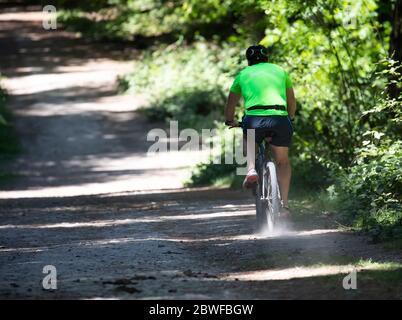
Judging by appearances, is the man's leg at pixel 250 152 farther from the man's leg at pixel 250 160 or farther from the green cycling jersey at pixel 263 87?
the green cycling jersey at pixel 263 87

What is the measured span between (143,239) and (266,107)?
1947mm

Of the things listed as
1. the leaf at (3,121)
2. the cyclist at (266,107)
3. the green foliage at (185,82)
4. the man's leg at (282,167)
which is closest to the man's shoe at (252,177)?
the cyclist at (266,107)

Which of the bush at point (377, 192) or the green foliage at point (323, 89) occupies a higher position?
the green foliage at point (323, 89)

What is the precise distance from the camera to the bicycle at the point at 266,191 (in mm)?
9828

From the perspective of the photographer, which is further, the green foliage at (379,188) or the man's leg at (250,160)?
the man's leg at (250,160)

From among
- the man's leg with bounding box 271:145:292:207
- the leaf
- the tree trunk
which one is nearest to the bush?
the man's leg with bounding box 271:145:292:207

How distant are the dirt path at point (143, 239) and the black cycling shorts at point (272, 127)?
3.39ft

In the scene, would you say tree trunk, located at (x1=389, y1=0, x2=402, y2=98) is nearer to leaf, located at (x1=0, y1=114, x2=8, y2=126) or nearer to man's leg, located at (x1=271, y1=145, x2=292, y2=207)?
man's leg, located at (x1=271, y1=145, x2=292, y2=207)

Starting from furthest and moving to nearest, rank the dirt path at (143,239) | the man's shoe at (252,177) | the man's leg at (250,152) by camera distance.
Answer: the man's leg at (250,152)
the man's shoe at (252,177)
the dirt path at (143,239)

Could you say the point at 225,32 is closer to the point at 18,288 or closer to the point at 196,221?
the point at 196,221

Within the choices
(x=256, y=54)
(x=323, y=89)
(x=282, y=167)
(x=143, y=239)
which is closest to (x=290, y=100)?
(x=256, y=54)

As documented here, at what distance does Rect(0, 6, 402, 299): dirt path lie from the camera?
713 centimetres

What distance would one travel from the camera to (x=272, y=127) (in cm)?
997

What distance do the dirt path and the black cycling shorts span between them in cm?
103
